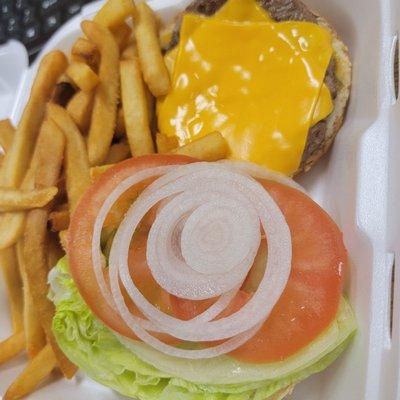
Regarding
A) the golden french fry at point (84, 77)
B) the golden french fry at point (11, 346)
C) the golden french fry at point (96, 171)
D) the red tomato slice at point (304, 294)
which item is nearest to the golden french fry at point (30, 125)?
the golden french fry at point (84, 77)

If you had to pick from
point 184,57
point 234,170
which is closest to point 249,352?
point 234,170

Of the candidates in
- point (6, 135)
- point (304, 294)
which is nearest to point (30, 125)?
point (6, 135)

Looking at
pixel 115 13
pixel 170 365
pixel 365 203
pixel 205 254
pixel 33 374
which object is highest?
pixel 115 13

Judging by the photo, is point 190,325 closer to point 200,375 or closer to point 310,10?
point 200,375

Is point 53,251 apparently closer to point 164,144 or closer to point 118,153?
point 118,153

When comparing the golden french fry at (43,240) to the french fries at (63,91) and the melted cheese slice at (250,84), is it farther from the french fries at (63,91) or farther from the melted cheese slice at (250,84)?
the melted cheese slice at (250,84)
